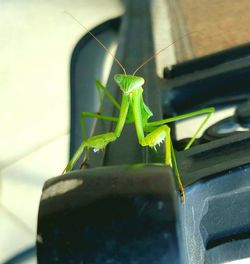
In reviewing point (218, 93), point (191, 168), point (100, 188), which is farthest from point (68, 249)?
point (218, 93)

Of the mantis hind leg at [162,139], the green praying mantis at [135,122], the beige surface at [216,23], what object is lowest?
the mantis hind leg at [162,139]

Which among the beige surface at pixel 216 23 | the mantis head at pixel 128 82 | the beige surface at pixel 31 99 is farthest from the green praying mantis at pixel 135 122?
the beige surface at pixel 31 99

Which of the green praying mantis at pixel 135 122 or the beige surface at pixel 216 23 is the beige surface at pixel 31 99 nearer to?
the beige surface at pixel 216 23

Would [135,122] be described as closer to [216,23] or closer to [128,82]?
[128,82]

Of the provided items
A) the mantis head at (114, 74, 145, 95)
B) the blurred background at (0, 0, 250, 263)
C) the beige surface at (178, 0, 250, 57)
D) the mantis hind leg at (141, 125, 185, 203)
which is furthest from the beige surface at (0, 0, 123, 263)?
the mantis hind leg at (141, 125, 185, 203)

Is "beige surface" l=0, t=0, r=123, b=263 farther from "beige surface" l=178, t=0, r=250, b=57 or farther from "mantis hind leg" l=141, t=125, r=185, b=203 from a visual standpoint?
"mantis hind leg" l=141, t=125, r=185, b=203
